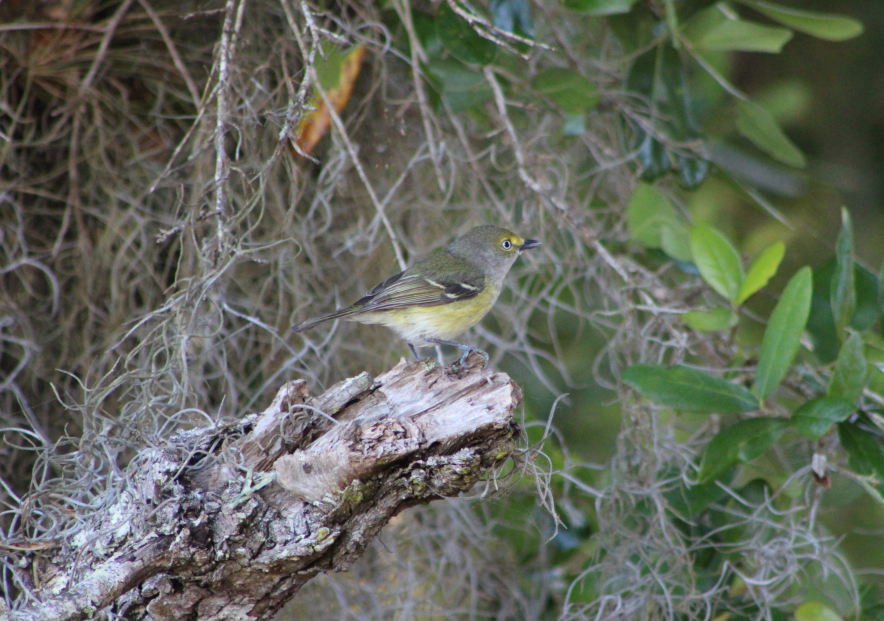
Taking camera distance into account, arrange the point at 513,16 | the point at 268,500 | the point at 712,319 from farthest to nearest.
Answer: the point at 513,16
the point at 712,319
the point at 268,500

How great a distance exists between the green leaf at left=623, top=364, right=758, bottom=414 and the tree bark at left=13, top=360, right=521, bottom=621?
666 mm

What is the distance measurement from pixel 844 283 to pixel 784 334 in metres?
0.31

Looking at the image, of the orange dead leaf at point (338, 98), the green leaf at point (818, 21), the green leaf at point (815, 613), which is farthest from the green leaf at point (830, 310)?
the orange dead leaf at point (338, 98)

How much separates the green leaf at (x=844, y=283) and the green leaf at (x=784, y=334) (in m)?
0.20

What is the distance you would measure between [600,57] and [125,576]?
8.95 feet

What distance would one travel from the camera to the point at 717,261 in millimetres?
2469

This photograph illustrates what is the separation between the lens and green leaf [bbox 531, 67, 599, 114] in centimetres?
272

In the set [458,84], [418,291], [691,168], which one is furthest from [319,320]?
[691,168]

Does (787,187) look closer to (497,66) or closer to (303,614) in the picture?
(497,66)

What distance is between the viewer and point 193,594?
168 centimetres

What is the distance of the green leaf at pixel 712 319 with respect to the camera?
231 centimetres

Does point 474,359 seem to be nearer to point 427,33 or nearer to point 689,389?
point 689,389

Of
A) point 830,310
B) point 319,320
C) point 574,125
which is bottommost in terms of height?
point 830,310

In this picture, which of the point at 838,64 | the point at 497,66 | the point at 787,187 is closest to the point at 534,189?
the point at 497,66
